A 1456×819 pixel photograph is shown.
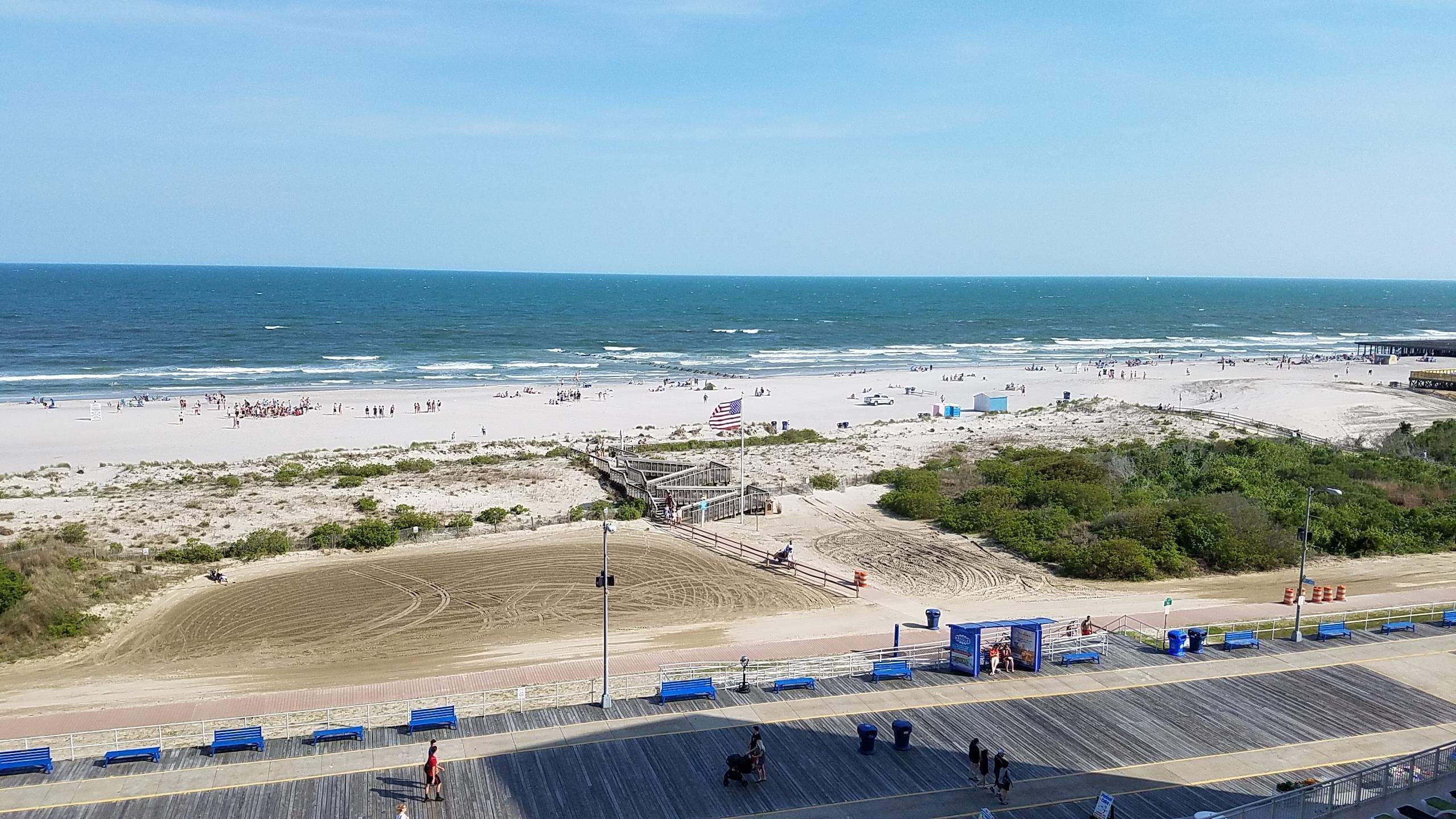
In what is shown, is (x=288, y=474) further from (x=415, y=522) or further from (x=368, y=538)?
(x=368, y=538)

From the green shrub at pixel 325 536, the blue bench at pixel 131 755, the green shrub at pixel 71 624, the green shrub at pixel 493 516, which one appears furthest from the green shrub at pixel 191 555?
the blue bench at pixel 131 755

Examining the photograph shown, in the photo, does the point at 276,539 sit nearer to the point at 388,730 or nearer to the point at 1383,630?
the point at 388,730

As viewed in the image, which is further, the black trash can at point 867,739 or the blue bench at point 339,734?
the blue bench at point 339,734

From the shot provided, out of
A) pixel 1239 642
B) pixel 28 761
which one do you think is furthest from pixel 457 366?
pixel 1239 642

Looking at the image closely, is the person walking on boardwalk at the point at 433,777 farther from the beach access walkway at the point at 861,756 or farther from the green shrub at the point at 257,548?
the green shrub at the point at 257,548

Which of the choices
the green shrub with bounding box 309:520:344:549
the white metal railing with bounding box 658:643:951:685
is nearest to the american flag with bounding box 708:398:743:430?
the green shrub with bounding box 309:520:344:549

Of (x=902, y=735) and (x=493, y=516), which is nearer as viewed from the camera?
(x=902, y=735)

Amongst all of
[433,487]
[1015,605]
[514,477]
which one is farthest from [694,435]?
[1015,605]
